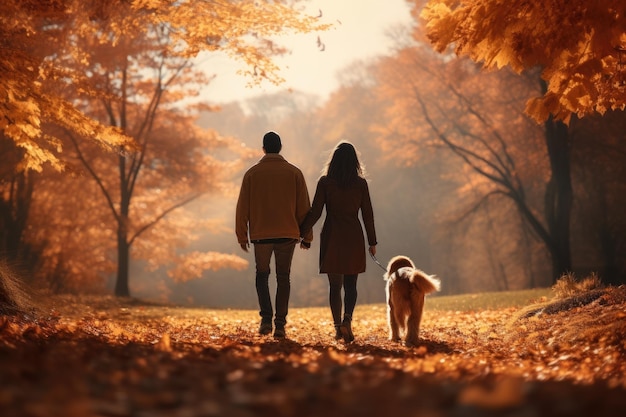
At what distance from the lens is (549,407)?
8.19 feet

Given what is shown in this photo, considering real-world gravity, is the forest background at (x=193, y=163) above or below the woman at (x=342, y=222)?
above

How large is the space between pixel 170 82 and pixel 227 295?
2195cm

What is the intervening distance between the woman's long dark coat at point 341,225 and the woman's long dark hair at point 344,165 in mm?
62

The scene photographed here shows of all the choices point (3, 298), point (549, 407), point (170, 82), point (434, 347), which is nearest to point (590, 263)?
point (170, 82)

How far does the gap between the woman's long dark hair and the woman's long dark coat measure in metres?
0.06

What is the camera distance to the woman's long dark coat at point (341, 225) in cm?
703

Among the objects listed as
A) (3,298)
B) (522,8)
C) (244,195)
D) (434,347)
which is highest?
(522,8)

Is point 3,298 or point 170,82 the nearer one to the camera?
point 3,298

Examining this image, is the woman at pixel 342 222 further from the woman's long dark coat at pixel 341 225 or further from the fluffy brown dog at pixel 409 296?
the fluffy brown dog at pixel 409 296

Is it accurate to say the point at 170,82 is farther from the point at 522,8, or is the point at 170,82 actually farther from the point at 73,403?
the point at 73,403

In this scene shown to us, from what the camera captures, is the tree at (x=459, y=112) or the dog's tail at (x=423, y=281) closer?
the dog's tail at (x=423, y=281)

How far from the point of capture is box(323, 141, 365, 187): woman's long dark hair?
7.07 m

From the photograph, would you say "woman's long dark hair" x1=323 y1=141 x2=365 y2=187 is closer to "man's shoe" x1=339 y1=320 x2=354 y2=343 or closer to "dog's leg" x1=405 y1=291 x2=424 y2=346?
"dog's leg" x1=405 y1=291 x2=424 y2=346

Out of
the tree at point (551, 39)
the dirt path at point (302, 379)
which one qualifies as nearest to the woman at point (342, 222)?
the dirt path at point (302, 379)
